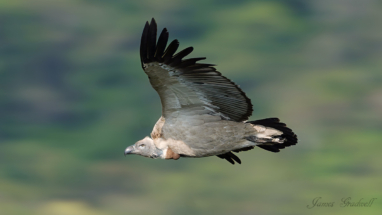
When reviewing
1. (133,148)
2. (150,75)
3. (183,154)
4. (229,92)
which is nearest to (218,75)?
(229,92)

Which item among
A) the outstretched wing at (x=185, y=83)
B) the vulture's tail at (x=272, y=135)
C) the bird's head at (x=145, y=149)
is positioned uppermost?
the outstretched wing at (x=185, y=83)

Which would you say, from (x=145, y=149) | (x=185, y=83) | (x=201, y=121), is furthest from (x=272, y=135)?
(x=145, y=149)

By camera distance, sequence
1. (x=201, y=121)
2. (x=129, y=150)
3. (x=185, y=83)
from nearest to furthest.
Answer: (x=185, y=83), (x=201, y=121), (x=129, y=150)

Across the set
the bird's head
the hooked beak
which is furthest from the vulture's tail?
the hooked beak

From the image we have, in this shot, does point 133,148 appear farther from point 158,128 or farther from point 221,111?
point 221,111

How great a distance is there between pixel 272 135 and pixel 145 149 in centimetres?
242

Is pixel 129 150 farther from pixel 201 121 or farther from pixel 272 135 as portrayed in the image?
pixel 272 135

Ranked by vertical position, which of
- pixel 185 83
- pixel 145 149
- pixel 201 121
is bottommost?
pixel 145 149

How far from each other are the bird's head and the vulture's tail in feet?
5.71

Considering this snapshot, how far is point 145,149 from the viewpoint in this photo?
9.94 m

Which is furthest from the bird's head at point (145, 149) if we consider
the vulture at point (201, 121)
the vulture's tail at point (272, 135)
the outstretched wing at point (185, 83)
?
the vulture's tail at point (272, 135)

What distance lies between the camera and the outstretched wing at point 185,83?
27.5ft

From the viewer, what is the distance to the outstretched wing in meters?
8.38

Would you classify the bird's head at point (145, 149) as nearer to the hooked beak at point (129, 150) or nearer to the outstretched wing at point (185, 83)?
the hooked beak at point (129, 150)
